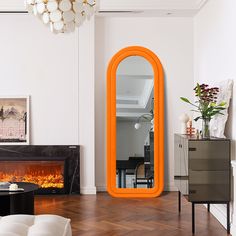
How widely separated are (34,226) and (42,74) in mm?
4420

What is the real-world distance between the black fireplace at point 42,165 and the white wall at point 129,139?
65cm

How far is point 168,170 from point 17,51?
2935 mm

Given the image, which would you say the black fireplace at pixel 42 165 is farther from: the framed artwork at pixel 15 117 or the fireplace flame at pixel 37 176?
the framed artwork at pixel 15 117

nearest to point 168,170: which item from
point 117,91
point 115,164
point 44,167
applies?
point 115,164

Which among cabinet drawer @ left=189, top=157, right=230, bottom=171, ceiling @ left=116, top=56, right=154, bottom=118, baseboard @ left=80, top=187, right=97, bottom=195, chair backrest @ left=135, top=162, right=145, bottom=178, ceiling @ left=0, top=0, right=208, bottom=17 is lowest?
baseboard @ left=80, top=187, right=97, bottom=195

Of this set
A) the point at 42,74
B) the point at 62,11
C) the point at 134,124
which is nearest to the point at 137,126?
the point at 134,124

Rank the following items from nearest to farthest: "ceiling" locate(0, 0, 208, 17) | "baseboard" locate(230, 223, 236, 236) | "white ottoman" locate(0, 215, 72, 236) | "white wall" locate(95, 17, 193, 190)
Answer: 1. "white ottoman" locate(0, 215, 72, 236)
2. "baseboard" locate(230, 223, 236, 236)
3. "ceiling" locate(0, 0, 208, 17)
4. "white wall" locate(95, 17, 193, 190)

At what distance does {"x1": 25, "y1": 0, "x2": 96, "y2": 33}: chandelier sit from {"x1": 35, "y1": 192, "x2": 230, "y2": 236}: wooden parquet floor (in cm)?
222

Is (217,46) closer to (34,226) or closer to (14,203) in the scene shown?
(14,203)

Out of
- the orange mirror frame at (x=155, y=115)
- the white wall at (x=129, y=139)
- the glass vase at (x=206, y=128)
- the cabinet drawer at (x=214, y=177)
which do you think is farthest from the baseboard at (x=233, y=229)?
the white wall at (x=129, y=139)

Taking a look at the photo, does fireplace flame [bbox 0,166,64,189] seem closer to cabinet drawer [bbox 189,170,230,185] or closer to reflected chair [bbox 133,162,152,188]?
reflected chair [bbox 133,162,152,188]

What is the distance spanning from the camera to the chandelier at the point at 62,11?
3.26 metres

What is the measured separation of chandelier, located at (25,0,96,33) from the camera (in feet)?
10.7

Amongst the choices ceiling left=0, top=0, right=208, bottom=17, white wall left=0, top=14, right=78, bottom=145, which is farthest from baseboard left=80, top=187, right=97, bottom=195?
ceiling left=0, top=0, right=208, bottom=17
